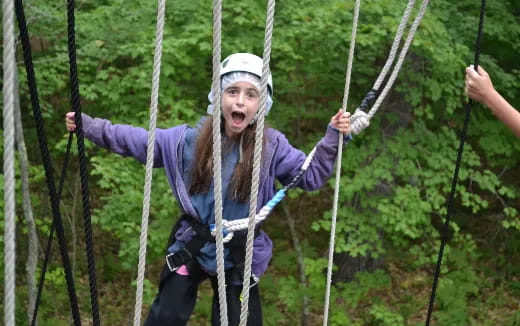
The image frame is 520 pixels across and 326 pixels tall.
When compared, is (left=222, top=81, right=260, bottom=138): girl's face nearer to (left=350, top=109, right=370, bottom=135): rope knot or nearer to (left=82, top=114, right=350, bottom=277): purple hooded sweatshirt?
(left=82, top=114, right=350, bottom=277): purple hooded sweatshirt

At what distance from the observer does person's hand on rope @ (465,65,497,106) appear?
167 centimetres

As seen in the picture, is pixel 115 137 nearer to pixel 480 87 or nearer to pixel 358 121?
pixel 358 121

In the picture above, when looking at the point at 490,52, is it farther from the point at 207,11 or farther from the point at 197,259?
the point at 197,259

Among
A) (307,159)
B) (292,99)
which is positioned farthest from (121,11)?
(307,159)

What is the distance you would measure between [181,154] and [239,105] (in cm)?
25

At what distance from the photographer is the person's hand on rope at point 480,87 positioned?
5.48 feet

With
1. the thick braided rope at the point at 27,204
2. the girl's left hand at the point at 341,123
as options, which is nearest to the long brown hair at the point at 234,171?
the girl's left hand at the point at 341,123

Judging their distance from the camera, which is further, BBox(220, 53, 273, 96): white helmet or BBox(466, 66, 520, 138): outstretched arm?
BBox(220, 53, 273, 96): white helmet

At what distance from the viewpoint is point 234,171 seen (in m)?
1.99

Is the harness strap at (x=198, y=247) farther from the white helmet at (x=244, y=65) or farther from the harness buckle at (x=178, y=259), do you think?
the white helmet at (x=244, y=65)

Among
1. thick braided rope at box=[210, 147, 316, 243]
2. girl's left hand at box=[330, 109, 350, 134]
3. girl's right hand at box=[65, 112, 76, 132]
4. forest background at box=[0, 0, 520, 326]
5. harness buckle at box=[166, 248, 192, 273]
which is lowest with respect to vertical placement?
harness buckle at box=[166, 248, 192, 273]

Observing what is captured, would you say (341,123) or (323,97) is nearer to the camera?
(341,123)

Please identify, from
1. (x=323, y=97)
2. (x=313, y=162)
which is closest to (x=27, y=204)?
(x=323, y=97)

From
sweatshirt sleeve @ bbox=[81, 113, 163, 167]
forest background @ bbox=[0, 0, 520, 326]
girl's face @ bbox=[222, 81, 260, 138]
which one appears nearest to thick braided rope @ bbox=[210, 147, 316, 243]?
girl's face @ bbox=[222, 81, 260, 138]
